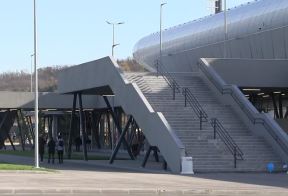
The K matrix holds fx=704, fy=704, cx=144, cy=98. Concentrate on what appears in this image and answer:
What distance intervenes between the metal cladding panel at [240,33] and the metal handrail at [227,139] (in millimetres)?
21454

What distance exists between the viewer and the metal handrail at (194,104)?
35375 millimetres

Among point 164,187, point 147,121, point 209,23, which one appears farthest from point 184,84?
point 209,23

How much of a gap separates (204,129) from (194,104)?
2.57m

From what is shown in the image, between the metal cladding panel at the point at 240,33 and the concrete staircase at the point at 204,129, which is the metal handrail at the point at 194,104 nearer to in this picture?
the concrete staircase at the point at 204,129

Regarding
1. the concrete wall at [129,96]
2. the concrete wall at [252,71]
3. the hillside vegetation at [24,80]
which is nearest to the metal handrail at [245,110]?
the concrete wall at [252,71]

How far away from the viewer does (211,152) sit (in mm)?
32531

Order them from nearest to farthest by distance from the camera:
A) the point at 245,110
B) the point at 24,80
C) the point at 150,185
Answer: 1. the point at 150,185
2. the point at 245,110
3. the point at 24,80

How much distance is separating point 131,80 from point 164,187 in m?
17.4

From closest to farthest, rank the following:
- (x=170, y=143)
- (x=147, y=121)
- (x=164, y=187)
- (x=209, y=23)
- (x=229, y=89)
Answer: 1. (x=164, y=187)
2. (x=170, y=143)
3. (x=147, y=121)
4. (x=229, y=89)
5. (x=209, y=23)

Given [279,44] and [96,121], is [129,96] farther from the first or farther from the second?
[96,121]

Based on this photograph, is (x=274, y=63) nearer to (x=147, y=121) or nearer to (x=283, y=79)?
(x=283, y=79)

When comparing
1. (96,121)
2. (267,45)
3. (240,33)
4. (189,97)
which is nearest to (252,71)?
(189,97)

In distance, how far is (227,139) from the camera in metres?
33.7

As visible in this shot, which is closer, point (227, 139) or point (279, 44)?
point (227, 139)
